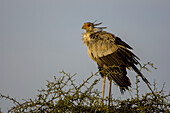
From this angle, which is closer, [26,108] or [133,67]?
[26,108]

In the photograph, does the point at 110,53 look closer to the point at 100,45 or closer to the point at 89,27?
the point at 100,45

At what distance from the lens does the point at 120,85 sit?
16.4 feet

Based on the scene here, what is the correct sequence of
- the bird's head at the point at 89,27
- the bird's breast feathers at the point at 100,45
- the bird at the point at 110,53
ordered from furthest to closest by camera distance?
the bird's head at the point at 89,27
the bird's breast feathers at the point at 100,45
the bird at the point at 110,53

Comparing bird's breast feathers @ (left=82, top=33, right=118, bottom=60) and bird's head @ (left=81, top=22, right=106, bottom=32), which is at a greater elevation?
bird's head @ (left=81, top=22, right=106, bottom=32)

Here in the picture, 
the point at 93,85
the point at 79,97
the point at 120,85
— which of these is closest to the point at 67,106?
the point at 79,97

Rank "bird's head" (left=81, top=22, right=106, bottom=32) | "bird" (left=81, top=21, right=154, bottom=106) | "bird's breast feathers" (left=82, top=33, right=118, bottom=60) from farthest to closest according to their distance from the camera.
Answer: "bird's head" (left=81, top=22, right=106, bottom=32) → "bird's breast feathers" (left=82, top=33, right=118, bottom=60) → "bird" (left=81, top=21, right=154, bottom=106)

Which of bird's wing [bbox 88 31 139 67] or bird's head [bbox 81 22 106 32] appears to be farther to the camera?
bird's head [bbox 81 22 106 32]

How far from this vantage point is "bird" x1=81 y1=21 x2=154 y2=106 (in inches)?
198

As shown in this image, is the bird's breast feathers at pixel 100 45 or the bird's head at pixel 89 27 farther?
the bird's head at pixel 89 27

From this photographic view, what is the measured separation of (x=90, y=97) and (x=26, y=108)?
91 centimetres

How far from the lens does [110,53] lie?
548cm

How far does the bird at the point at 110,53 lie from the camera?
5020 mm

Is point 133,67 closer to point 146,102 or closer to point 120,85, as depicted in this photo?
point 120,85

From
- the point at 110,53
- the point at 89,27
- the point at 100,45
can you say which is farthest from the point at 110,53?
the point at 89,27
